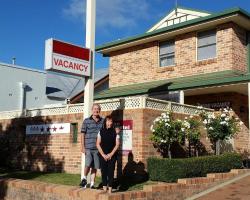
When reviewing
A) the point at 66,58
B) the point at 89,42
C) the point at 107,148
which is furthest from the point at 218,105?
the point at 107,148

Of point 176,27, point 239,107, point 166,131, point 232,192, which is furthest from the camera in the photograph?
point 176,27

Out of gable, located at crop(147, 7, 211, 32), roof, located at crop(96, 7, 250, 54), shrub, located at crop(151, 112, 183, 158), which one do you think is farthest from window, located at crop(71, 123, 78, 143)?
gable, located at crop(147, 7, 211, 32)

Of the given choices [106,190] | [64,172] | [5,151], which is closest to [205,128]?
[64,172]

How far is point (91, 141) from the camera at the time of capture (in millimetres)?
10305

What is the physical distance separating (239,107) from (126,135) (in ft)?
22.5

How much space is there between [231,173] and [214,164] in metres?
0.55

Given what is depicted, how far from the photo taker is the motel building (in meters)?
13.8

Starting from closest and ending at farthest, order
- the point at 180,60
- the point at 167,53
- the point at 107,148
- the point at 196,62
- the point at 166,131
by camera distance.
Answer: the point at 107,148 < the point at 166,131 < the point at 196,62 < the point at 180,60 < the point at 167,53

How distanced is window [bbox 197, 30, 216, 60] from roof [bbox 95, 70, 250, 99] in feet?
3.08

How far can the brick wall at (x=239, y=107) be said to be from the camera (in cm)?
1784

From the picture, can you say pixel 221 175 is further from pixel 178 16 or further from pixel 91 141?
pixel 178 16

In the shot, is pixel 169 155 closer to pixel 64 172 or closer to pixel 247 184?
pixel 247 184

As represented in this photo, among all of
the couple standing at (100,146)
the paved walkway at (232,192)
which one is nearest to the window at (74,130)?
the couple standing at (100,146)

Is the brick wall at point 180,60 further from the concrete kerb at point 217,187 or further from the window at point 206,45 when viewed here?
the concrete kerb at point 217,187
